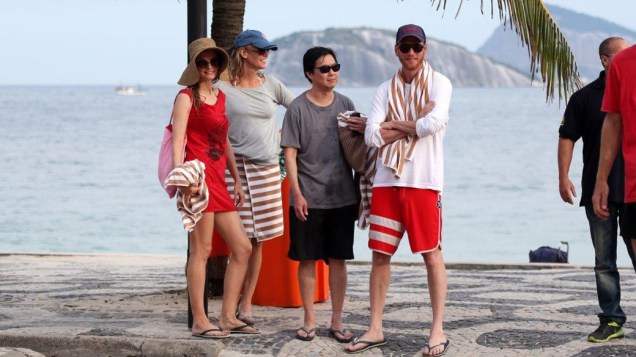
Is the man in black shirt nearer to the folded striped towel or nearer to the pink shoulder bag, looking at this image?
the folded striped towel

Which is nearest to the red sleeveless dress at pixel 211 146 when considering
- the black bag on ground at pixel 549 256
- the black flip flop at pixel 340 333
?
the black flip flop at pixel 340 333

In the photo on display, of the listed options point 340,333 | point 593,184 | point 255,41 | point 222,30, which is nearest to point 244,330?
point 340,333

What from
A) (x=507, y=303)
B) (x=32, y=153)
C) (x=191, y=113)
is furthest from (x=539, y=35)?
(x=32, y=153)

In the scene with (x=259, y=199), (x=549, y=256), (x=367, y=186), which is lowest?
(x=549, y=256)

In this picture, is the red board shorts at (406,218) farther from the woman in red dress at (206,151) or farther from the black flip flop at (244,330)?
the black flip flop at (244,330)

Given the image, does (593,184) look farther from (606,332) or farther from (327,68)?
(327,68)

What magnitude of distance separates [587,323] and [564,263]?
593cm

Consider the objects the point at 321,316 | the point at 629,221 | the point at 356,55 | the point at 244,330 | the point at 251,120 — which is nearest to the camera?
the point at 629,221

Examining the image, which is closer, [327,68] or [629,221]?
[629,221]

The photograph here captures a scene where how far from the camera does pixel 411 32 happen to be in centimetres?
846

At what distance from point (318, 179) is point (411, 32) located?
121 centimetres

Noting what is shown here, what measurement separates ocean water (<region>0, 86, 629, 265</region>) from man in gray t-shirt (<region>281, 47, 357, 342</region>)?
13.4ft

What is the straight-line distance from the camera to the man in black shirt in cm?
880

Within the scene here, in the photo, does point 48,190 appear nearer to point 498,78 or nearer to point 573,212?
point 573,212
